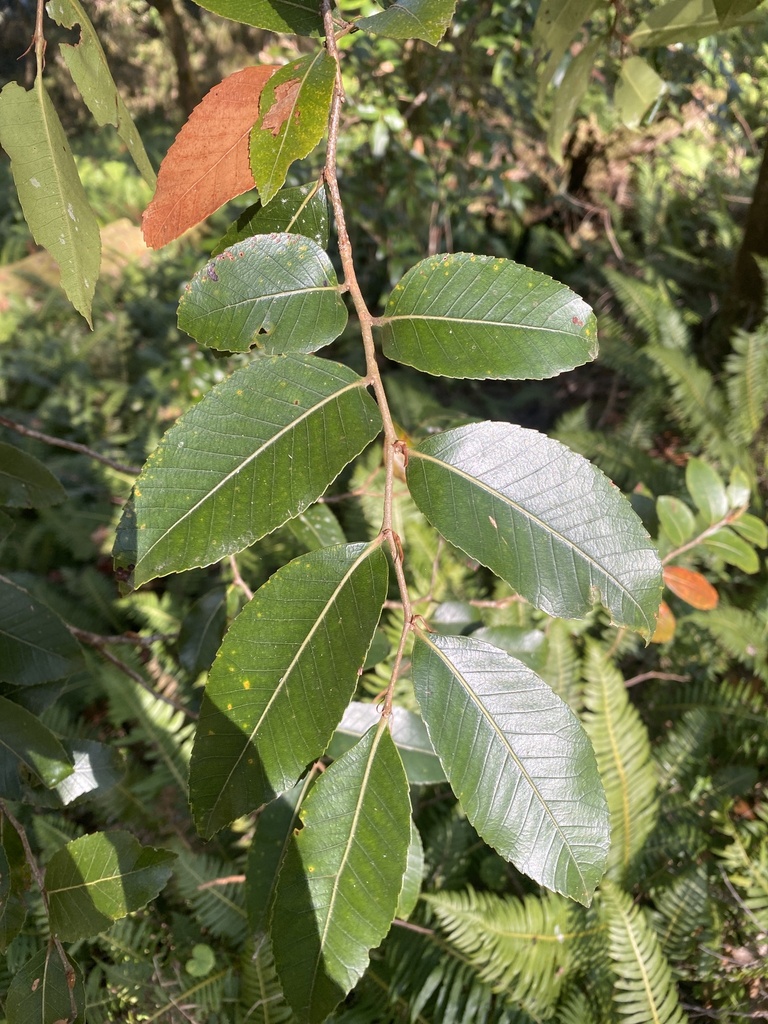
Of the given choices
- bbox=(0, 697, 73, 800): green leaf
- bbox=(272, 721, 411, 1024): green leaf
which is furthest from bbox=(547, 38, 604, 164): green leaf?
bbox=(0, 697, 73, 800): green leaf

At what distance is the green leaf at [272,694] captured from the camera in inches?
16.8

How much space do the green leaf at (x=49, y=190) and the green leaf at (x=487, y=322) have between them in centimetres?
23

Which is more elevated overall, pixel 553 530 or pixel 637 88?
pixel 637 88

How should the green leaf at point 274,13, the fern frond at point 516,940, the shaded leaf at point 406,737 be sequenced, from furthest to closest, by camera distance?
1. the fern frond at point 516,940
2. the shaded leaf at point 406,737
3. the green leaf at point 274,13

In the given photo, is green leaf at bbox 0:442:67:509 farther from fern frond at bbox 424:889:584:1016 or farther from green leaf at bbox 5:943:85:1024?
fern frond at bbox 424:889:584:1016

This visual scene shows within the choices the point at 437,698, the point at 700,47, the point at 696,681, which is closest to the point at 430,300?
the point at 437,698

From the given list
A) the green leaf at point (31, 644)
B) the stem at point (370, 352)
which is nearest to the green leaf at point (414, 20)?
the stem at point (370, 352)

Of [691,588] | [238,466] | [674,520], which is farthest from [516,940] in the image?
[238,466]

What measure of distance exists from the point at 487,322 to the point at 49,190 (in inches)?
12.9

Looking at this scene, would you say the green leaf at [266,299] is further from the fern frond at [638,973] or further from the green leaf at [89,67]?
the fern frond at [638,973]

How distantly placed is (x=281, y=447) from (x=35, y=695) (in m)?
0.55

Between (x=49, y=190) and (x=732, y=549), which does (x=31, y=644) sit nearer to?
(x=49, y=190)

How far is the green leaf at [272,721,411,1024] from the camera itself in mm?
404

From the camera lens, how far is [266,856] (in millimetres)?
639
